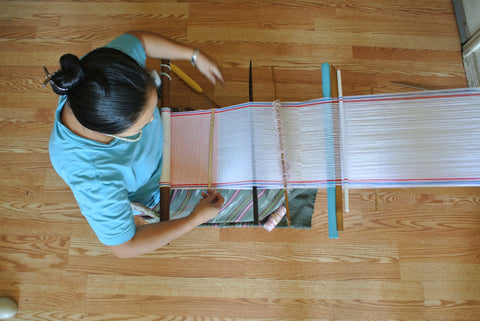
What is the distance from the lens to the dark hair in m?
0.69

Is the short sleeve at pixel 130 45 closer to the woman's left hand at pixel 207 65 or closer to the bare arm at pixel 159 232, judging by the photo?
the woman's left hand at pixel 207 65

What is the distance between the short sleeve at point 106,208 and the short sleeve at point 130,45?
50cm

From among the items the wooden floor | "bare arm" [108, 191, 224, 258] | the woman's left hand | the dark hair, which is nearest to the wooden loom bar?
"bare arm" [108, 191, 224, 258]

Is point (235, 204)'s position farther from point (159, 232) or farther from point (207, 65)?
point (207, 65)

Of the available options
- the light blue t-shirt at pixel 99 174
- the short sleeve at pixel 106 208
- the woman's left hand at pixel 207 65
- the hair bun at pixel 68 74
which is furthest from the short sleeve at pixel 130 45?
the short sleeve at pixel 106 208

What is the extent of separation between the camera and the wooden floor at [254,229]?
1.61m

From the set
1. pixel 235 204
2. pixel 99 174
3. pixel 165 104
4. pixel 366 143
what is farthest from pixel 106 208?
pixel 366 143

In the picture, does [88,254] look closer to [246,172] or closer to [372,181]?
[246,172]

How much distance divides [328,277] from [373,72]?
1.29 metres

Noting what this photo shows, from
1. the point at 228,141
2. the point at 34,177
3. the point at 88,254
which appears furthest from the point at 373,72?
the point at 34,177

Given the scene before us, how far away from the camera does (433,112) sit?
1.01 meters

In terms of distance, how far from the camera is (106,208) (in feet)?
2.96

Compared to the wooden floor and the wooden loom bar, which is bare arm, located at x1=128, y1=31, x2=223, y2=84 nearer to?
the wooden loom bar

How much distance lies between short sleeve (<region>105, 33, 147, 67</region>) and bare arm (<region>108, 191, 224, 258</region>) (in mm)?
618
